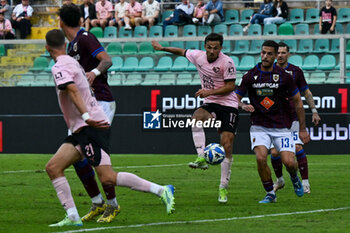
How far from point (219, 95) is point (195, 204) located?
5.55 feet

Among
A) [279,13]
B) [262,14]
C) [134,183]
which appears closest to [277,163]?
[134,183]

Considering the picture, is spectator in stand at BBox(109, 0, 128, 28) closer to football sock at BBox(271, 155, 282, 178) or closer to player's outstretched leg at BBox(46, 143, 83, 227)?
football sock at BBox(271, 155, 282, 178)

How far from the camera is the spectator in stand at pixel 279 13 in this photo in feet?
77.9

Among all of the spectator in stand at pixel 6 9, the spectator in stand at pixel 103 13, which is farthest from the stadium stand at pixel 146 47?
the spectator in stand at pixel 6 9

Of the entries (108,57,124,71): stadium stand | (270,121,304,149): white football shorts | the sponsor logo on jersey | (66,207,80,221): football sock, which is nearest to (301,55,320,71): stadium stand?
(108,57,124,71): stadium stand

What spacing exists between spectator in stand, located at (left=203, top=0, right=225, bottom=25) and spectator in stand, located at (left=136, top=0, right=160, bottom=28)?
5.51ft

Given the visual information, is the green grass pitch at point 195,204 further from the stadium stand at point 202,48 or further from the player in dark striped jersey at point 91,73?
the stadium stand at point 202,48

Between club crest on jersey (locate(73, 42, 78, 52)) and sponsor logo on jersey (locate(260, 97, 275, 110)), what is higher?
club crest on jersey (locate(73, 42, 78, 52))

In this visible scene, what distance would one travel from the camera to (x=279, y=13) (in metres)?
23.9

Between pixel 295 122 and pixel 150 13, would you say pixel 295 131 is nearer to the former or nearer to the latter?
pixel 295 122

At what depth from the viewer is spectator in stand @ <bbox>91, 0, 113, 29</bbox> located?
25281 millimetres

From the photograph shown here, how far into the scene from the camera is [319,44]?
2100 centimetres

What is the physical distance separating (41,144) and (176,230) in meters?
14.7

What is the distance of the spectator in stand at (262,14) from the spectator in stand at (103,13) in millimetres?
4434
